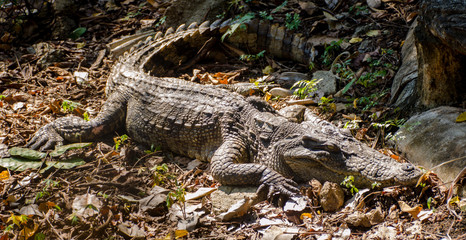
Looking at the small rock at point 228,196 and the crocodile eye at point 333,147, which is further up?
the crocodile eye at point 333,147

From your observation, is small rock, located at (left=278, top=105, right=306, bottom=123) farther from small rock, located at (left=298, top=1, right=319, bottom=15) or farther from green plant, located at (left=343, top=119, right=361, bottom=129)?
small rock, located at (left=298, top=1, right=319, bottom=15)

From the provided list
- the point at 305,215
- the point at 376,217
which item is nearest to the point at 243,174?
the point at 305,215

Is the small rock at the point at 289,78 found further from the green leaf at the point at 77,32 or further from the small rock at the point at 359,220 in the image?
the green leaf at the point at 77,32

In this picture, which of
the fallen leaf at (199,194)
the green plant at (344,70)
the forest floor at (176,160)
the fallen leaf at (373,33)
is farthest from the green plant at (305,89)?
the fallen leaf at (199,194)

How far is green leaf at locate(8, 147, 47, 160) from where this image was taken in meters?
4.48

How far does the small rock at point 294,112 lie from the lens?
191 inches

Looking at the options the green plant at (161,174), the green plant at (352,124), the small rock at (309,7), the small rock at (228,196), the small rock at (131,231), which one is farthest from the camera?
the small rock at (309,7)

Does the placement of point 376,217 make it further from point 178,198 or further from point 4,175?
point 4,175

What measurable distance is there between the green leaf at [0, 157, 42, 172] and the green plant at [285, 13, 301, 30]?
423 centimetres

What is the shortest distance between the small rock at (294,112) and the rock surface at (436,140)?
119 centimetres

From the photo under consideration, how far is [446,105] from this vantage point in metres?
4.10

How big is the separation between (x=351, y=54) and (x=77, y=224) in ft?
14.0

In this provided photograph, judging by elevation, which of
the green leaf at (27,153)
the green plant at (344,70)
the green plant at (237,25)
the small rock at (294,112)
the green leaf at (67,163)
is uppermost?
the green plant at (237,25)

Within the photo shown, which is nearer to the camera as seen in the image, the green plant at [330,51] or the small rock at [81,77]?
the green plant at [330,51]
